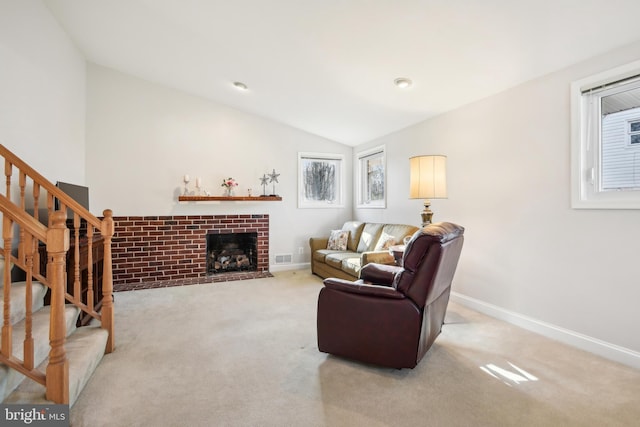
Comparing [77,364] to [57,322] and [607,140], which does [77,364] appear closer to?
[57,322]

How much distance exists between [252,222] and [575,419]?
435 cm

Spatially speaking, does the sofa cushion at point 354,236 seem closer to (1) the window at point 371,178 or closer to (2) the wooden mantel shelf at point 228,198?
(1) the window at point 371,178

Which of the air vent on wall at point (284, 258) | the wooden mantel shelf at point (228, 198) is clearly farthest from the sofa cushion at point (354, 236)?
the wooden mantel shelf at point (228, 198)

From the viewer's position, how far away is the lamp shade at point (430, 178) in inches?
109

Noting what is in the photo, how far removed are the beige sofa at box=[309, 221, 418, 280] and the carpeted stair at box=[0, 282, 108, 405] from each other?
7.89 feet

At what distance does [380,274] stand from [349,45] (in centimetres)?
201

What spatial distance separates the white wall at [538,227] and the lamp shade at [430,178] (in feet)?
2.02

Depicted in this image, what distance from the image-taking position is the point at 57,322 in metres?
1.54

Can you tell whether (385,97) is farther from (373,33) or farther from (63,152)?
(63,152)

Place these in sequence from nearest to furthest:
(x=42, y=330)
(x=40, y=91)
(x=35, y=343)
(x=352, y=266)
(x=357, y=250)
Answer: (x=35, y=343), (x=42, y=330), (x=40, y=91), (x=352, y=266), (x=357, y=250)

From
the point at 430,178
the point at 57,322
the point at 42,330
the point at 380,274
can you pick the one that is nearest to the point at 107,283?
the point at 42,330

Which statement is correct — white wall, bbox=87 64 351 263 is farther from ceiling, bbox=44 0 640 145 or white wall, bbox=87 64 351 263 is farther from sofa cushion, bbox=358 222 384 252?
sofa cushion, bbox=358 222 384 252

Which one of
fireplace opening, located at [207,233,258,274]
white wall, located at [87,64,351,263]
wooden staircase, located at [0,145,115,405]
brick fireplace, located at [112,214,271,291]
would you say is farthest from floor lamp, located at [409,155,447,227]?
fireplace opening, located at [207,233,258,274]

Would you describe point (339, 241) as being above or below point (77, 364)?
above
